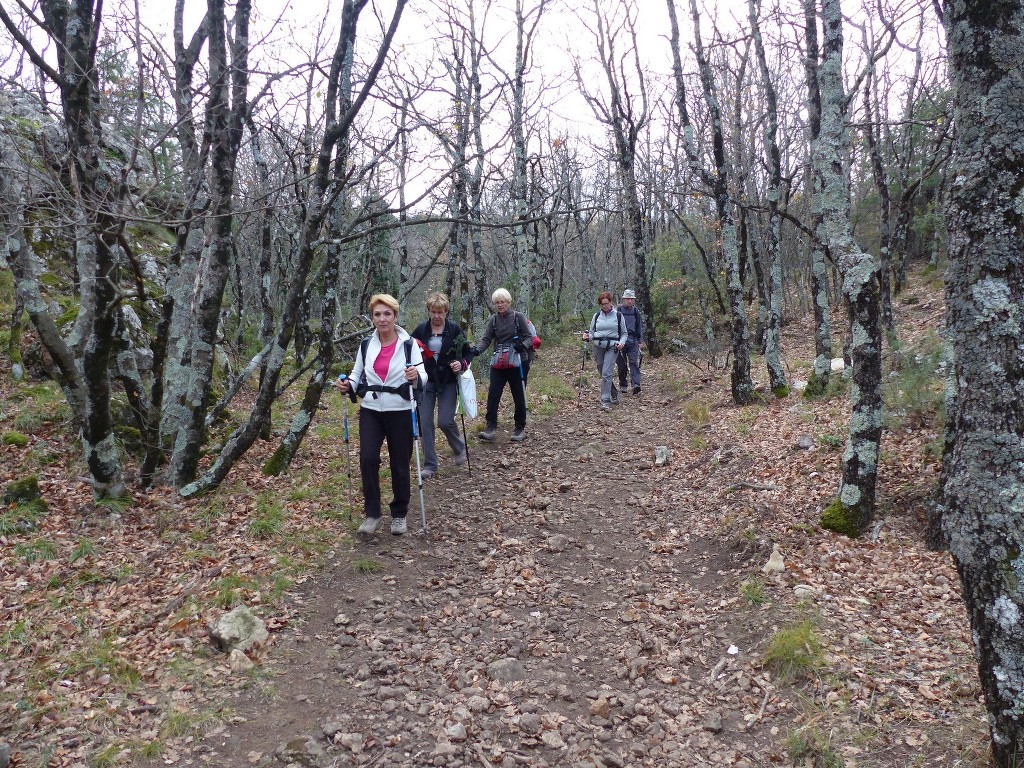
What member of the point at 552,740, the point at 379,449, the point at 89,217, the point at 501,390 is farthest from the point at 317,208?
the point at 552,740

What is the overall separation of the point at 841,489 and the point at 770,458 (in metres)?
2.05

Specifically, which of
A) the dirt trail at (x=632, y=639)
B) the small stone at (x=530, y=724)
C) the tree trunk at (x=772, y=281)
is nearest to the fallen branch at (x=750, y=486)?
the dirt trail at (x=632, y=639)

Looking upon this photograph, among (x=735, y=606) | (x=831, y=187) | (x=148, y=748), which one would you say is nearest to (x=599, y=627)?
(x=735, y=606)

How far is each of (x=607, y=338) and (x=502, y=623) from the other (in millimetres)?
7825

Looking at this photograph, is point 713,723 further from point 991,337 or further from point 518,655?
point 991,337

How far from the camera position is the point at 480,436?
985cm

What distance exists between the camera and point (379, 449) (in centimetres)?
629

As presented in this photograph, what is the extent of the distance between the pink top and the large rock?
8.08 feet

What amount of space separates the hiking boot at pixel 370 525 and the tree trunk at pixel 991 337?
499cm

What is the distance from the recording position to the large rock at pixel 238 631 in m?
4.46

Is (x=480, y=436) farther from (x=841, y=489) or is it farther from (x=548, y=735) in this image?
(x=548, y=735)

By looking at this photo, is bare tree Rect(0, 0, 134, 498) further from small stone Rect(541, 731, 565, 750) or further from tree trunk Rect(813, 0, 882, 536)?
tree trunk Rect(813, 0, 882, 536)

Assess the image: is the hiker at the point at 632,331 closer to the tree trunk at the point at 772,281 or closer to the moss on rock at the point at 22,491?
the tree trunk at the point at 772,281

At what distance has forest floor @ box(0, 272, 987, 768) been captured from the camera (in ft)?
11.9
